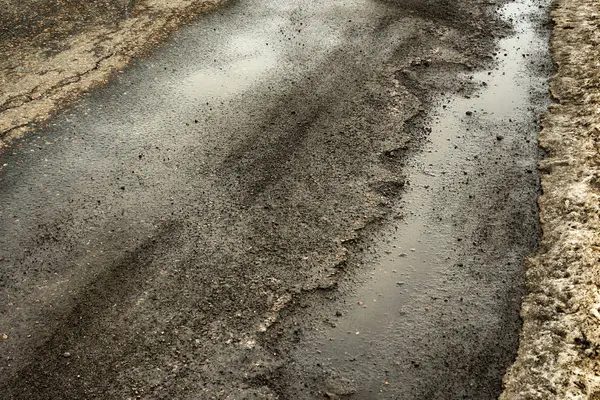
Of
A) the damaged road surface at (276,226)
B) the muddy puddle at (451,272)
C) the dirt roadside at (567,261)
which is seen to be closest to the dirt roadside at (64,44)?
the damaged road surface at (276,226)

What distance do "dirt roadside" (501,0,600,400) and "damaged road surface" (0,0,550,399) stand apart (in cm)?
19

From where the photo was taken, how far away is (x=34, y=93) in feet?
26.1

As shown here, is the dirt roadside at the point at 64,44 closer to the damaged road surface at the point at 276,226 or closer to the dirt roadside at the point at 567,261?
→ the damaged road surface at the point at 276,226

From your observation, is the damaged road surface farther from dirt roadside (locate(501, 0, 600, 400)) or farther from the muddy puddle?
dirt roadside (locate(501, 0, 600, 400))

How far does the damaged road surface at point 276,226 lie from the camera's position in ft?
15.6

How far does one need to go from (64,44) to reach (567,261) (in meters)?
8.20

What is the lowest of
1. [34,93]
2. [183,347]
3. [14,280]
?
[183,347]

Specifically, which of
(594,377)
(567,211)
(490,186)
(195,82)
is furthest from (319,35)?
(594,377)

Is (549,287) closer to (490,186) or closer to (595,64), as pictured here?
(490,186)

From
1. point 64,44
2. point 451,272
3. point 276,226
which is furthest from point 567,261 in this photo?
point 64,44

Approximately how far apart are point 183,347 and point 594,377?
3493mm

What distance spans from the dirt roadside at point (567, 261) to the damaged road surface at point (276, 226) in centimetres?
19

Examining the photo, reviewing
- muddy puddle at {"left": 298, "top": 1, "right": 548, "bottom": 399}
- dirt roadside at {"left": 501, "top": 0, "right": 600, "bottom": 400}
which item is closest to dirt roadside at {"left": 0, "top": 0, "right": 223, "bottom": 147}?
muddy puddle at {"left": 298, "top": 1, "right": 548, "bottom": 399}

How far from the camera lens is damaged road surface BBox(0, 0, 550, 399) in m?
4.77
